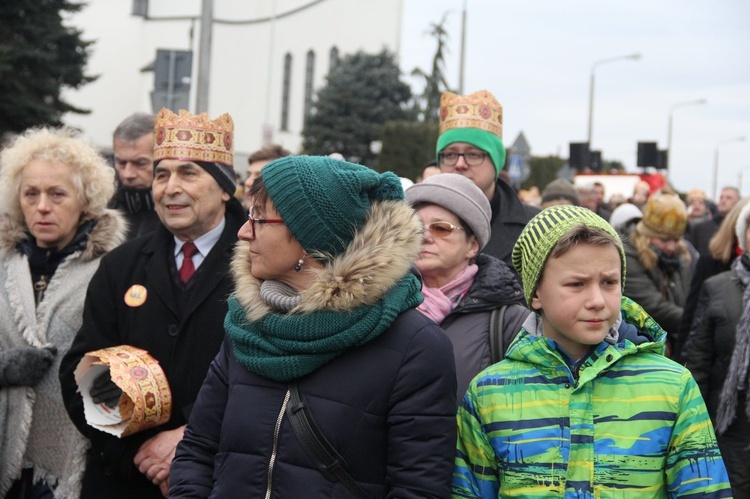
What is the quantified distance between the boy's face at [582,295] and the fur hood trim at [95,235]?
2.62m

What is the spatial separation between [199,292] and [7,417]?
48.2 inches

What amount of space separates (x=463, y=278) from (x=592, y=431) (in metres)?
1.08

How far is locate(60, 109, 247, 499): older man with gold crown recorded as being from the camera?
4.12 m

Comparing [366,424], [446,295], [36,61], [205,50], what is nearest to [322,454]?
[366,424]

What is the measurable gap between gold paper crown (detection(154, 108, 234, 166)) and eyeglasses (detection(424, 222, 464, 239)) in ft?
4.17

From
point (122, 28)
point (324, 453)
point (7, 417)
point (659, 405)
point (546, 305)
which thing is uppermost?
point (122, 28)

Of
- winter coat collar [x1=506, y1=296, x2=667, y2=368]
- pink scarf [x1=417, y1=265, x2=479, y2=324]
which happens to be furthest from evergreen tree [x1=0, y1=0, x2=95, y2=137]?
winter coat collar [x1=506, y1=296, x2=667, y2=368]

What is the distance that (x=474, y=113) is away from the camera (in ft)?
18.7

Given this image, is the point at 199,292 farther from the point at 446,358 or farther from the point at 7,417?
the point at 446,358

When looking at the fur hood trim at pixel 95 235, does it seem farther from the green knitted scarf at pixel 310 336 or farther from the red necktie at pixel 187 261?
the green knitted scarf at pixel 310 336

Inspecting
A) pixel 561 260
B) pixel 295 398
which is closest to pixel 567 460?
pixel 561 260

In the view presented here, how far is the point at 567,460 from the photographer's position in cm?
288

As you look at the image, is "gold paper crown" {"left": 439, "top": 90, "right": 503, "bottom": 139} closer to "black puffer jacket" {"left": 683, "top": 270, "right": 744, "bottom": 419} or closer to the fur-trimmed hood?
"black puffer jacket" {"left": 683, "top": 270, "right": 744, "bottom": 419}

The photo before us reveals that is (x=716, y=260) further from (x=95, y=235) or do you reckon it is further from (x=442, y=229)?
(x=95, y=235)
